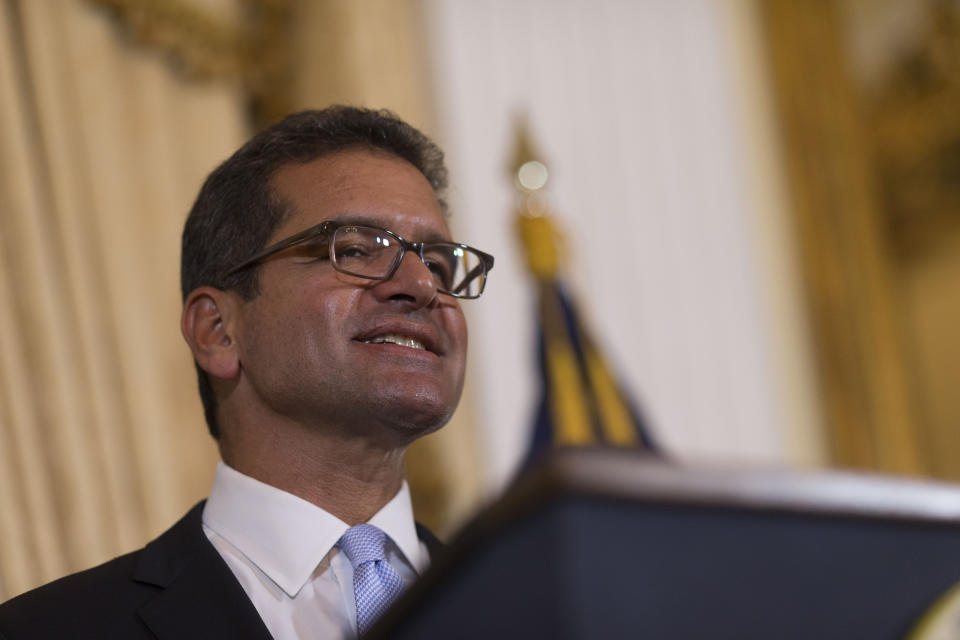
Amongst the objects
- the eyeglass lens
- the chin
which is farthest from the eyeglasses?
the chin

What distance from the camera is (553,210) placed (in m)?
5.01

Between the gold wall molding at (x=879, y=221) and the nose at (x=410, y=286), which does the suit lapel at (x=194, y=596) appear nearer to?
the nose at (x=410, y=286)

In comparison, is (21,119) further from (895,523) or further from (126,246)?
(895,523)

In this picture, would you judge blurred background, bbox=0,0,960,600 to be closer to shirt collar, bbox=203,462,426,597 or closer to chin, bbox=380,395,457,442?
shirt collar, bbox=203,462,426,597

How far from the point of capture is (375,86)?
4.23m

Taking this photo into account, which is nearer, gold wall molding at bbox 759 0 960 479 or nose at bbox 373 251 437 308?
nose at bbox 373 251 437 308

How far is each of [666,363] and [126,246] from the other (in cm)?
285

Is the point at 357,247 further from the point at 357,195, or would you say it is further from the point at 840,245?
the point at 840,245

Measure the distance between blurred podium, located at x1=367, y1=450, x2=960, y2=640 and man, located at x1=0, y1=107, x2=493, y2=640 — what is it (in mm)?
790

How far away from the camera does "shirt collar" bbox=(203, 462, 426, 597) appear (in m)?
1.57

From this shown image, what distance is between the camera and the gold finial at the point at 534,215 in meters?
4.23

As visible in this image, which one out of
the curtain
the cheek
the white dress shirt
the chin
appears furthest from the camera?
the curtain

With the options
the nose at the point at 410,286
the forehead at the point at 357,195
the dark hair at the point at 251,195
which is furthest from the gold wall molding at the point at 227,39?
the nose at the point at 410,286

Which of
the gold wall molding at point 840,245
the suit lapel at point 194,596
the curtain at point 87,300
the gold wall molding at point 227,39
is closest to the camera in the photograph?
the suit lapel at point 194,596
